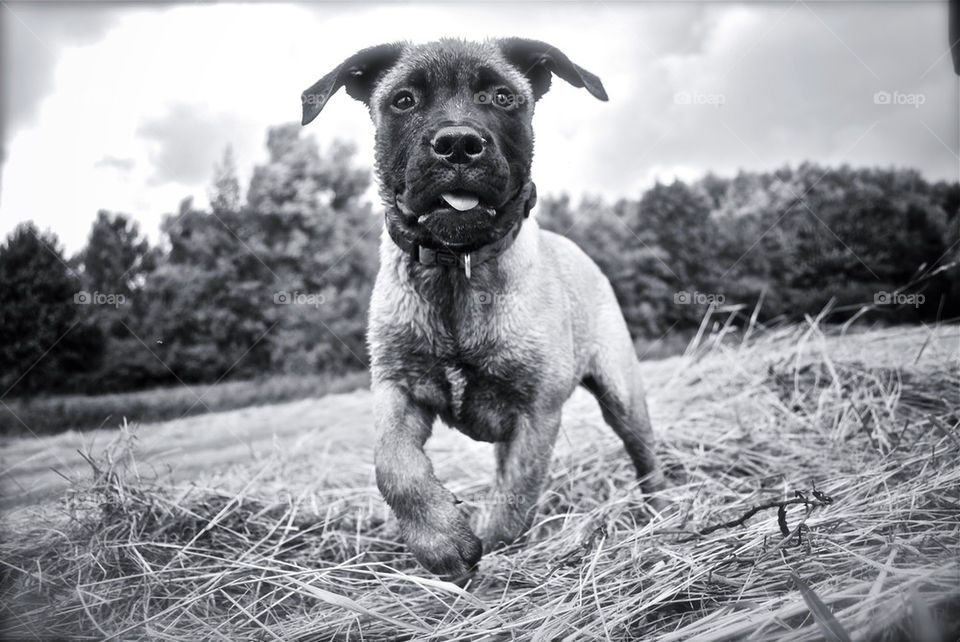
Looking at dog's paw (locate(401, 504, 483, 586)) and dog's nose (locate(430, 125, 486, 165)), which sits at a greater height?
dog's nose (locate(430, 125, 486, 165))

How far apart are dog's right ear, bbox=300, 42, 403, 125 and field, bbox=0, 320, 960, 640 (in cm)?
210

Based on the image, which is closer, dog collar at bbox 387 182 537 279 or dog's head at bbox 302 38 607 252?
dog's head at bbox 302 38 607 252

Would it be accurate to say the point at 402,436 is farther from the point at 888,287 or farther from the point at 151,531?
the point at 888,287

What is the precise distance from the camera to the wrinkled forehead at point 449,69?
2.98 metres

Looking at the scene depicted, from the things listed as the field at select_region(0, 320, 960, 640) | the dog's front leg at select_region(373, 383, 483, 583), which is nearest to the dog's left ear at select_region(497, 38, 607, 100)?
the dog's front leg at select_region(373, 383, 483, 583)

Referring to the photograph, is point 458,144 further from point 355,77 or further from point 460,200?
point 355,77

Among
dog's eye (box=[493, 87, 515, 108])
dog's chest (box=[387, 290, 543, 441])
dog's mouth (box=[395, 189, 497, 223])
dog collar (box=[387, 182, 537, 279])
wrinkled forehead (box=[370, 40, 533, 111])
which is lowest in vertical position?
dog's chest (box=[387, 290, 543, 441])

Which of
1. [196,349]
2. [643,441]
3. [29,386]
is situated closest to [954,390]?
[643,441]

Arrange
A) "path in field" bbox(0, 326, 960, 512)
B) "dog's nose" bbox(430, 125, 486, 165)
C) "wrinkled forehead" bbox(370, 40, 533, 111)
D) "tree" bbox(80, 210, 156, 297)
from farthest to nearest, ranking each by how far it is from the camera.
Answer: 1. "tree" bbox(80, 210, 156, 297)
2. "path in field" bbox(0, 326, 960, 512)
3. "wrinkled forehead" bbox(370, 40, 533, 111)
4. "dog's nose" bbox(430, 125, 486, 165)

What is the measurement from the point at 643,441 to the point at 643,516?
2.20ft

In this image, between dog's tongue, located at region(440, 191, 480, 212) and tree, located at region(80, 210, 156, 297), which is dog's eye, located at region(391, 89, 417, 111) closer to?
dog's tongue, located at region(440, 191, 480, 212)

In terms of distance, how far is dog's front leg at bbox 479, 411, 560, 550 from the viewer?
3074 mm

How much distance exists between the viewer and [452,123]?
2.64 meters

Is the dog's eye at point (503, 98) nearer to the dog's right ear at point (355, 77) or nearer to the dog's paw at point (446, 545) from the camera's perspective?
the dog's right ear at point (355, 77)
